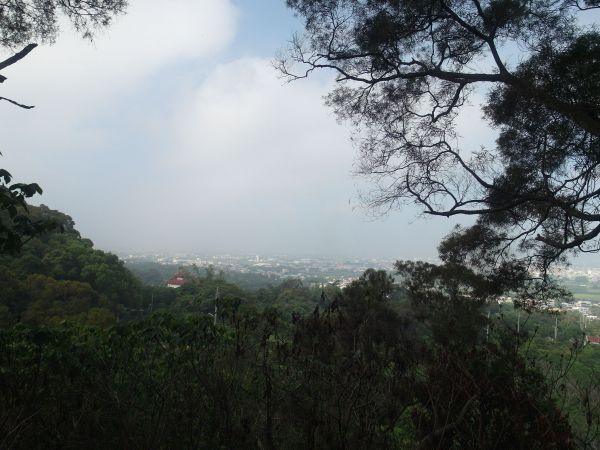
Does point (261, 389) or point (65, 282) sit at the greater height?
point (261, 389)

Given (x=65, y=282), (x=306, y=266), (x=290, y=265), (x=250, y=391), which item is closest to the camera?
(x=250, y=391)

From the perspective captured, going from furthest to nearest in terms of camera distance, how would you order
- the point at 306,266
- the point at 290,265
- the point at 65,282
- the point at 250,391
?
the point at 290,265 → the point at 306,266 → the point at 65,282 → the point at 250,391

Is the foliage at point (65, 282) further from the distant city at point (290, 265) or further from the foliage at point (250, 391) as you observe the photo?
the foliage at point (250, 391)

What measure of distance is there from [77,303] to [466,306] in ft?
65.1

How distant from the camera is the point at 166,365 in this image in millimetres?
2555

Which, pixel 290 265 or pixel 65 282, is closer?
pixel 65 282

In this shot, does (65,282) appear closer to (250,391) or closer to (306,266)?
(306,266)

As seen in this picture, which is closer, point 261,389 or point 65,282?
point 261,389

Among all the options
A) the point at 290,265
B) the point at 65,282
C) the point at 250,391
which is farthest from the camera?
the point at 290,265

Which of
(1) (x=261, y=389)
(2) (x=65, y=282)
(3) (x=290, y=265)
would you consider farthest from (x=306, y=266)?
(1) (x=261, y=389)

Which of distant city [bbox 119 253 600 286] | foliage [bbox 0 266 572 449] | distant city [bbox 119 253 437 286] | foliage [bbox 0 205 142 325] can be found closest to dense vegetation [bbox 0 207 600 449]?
foliage [bbox 0 266 572 449]

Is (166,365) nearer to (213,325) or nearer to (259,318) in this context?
(213,325)

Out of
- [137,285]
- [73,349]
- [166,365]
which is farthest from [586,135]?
[137,285]

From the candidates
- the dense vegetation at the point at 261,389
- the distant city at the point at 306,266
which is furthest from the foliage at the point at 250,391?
the distant city at the point at 306,266
